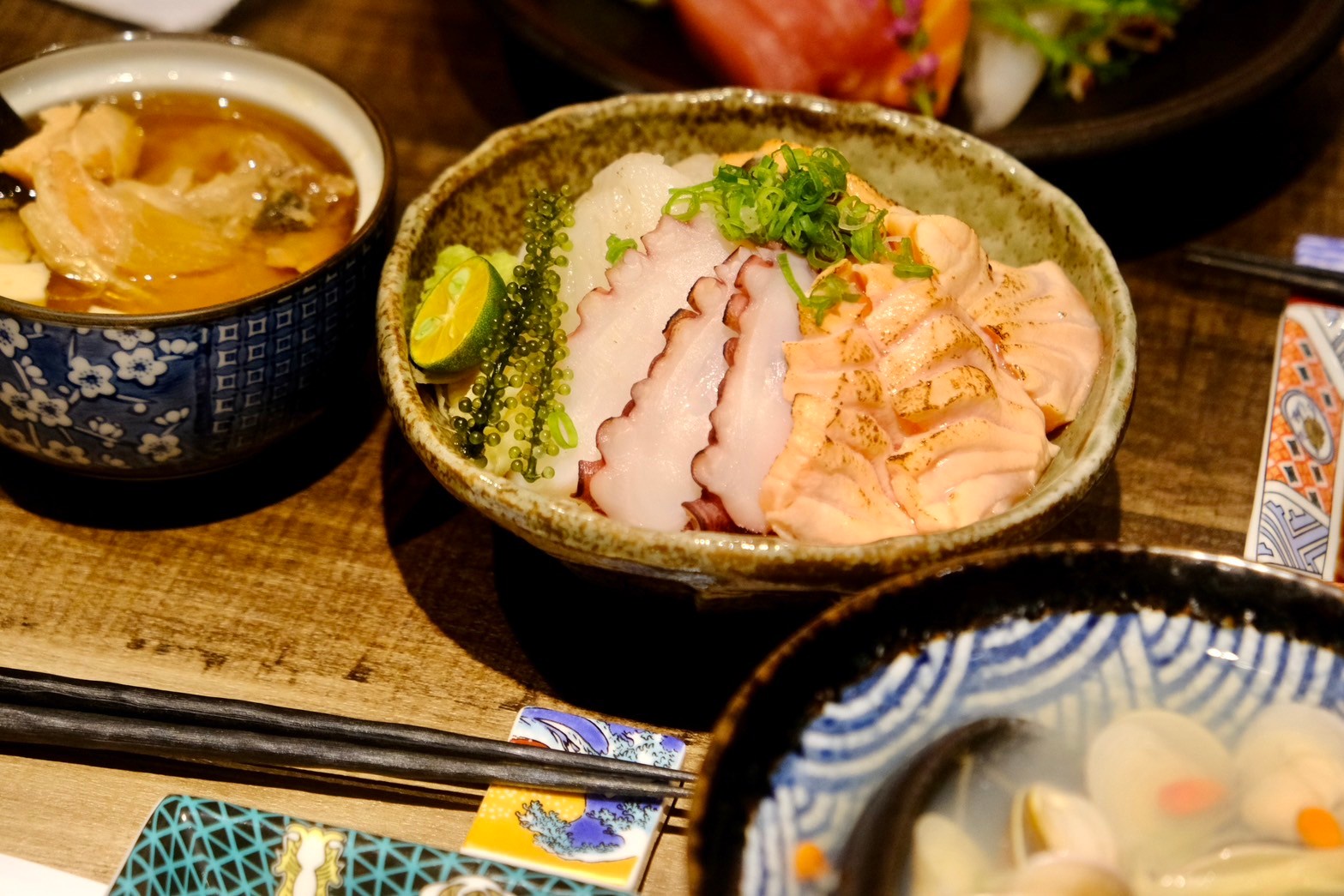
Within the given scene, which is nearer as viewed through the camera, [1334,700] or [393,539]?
[1334,700]

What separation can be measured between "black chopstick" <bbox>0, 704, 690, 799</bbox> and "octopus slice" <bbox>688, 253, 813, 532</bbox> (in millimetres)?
407

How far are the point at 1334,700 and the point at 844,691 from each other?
0.57m

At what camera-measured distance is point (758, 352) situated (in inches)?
65.6

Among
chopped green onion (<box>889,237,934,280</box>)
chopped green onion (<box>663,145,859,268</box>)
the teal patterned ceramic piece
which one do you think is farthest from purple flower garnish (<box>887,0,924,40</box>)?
the teal patterned ceramic piece

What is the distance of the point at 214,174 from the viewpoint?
2.13m

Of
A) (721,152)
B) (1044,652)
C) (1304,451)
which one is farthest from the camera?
(721,152)

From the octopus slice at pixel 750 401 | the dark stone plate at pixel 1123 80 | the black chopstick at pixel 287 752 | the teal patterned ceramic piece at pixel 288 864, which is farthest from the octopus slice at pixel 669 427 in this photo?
the dark stone plate at pixel 1123 80

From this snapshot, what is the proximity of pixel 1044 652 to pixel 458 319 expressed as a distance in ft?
3.38

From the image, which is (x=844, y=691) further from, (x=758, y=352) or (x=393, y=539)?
(x=393, y=539)

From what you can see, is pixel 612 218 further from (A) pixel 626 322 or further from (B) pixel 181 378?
(B) pixel 181 378

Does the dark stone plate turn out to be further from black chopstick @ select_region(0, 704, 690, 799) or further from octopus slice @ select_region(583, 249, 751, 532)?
black chopstick @ select_region(0, 704, 690, 799)

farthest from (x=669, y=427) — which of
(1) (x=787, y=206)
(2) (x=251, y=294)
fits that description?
(2) (x=251, y=294)

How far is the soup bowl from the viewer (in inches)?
66.6

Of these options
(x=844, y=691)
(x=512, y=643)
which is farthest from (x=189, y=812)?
(x=844, y=691)
